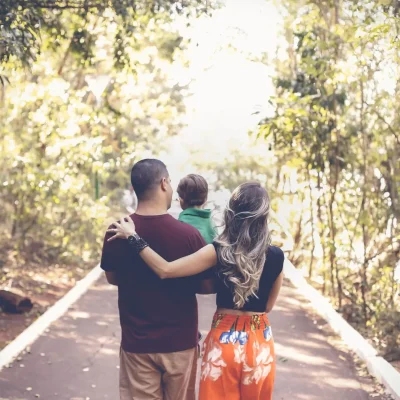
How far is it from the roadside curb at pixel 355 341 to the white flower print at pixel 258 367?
10.6 feet

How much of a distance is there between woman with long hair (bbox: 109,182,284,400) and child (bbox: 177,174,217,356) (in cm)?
144

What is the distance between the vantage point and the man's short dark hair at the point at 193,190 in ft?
17.3

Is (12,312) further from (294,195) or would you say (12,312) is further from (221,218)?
(221,218)

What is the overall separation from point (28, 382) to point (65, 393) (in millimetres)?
547

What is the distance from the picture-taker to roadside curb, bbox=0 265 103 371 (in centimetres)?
826

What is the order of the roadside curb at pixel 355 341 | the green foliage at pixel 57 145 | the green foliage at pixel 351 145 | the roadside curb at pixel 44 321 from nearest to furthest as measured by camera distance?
the roadside curb at pixel 355 341, the roadside curb at pixel 44 321, the green foliage at pixel 351 145, the green foliage at pixel 57 145

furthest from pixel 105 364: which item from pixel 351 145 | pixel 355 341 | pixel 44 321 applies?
pixel 351 145

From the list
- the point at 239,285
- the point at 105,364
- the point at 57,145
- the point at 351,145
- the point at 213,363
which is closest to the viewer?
the point at 239,285

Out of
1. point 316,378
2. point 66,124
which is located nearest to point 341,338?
point 316,378

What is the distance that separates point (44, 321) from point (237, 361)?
680cm

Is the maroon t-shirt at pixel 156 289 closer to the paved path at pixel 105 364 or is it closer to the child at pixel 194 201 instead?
the child at pixel 194 201

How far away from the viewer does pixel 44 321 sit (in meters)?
10.2

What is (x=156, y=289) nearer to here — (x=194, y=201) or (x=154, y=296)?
(x=154, y=296)

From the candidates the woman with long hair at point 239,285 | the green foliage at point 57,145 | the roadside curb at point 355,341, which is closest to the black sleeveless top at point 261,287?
the woman with long hair at point 239,285
